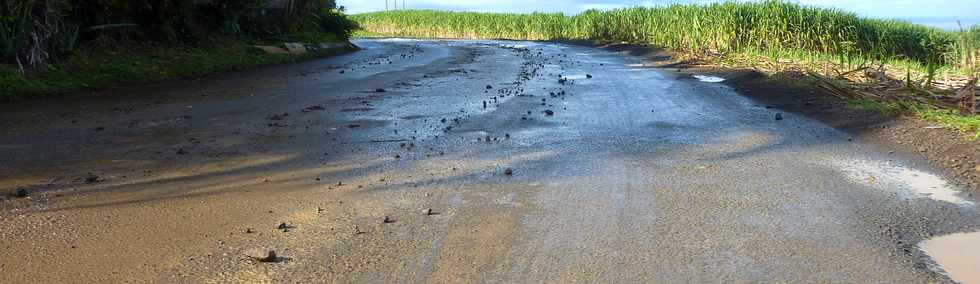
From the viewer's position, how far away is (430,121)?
8.63 meters

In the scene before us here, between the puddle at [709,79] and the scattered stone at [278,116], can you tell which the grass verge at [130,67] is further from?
the puddle at [709,79]

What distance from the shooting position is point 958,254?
13.0 ft

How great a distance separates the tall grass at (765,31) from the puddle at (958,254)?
22.1ft

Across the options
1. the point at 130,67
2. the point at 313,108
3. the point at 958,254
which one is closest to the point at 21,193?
the point at 313,108

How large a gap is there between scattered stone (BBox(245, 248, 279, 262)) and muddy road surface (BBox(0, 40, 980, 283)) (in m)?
0.02

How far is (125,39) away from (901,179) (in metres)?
14.7

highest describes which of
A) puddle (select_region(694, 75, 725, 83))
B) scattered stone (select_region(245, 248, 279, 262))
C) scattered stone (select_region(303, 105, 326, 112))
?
scattered stone (select_region(245, 248, 279, 262))

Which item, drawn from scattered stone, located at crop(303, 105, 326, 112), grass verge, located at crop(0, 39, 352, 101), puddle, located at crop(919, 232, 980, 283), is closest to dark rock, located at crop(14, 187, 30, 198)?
scattered stone, located at crop(303, 105, 326, 112)

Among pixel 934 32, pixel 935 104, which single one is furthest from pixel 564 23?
pixel 935 104

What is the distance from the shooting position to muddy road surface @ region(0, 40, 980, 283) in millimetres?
3795

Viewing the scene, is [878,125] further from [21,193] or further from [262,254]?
[21,193]

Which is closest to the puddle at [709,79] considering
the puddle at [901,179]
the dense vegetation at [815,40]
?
the dense vegetation at [815,40]

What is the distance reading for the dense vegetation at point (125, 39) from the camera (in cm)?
1230

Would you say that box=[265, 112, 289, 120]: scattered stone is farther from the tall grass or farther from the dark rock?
the tall grass
